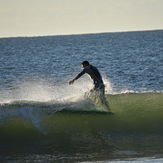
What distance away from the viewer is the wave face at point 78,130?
30.8 ft

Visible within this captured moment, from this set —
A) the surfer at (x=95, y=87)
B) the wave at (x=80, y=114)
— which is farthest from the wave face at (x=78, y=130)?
the surfer at (x=95, y=87)

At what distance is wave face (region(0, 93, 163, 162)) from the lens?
9.38 m

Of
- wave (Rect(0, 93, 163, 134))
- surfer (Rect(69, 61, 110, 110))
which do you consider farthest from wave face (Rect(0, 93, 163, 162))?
surfer (Rect(69, 61, 110, 110))

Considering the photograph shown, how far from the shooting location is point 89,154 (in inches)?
358

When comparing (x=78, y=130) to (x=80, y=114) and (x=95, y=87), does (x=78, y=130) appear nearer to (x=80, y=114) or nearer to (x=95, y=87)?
(x=80, y=114)

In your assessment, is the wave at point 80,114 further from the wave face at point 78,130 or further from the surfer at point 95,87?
the surfer at point 95,87

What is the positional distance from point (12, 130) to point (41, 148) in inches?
52.6

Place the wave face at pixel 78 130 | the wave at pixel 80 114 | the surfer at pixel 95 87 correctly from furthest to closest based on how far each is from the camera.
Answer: the surfer at pixel 95 87
the wave at pixel 80 114
the wave face at pixel 78 130

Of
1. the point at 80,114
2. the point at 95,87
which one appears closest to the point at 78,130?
the point at 80,114

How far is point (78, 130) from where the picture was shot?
10508 millimetres

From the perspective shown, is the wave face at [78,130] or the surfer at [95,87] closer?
the wave face at [78,130]

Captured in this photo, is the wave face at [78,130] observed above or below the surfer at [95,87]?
below

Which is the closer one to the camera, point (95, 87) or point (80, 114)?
point (80, 114)

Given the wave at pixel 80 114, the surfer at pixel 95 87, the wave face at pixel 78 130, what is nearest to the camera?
the wave face at pixel 78 130
